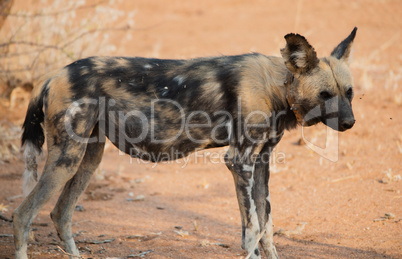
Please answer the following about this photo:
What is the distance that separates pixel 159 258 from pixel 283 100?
1512 mm

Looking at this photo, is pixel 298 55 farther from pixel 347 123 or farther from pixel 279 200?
pixel 279 200

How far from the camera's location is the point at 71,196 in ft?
12.6

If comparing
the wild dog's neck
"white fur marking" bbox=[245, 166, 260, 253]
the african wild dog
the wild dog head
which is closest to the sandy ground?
"white fur marking" bbox=[245, 166, 260, 253]

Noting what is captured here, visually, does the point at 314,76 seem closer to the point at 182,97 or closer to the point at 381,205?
the point at 182,97

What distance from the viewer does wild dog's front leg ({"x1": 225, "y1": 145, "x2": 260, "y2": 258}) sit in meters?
3.45

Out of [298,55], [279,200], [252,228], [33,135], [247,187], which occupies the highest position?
[298,55]

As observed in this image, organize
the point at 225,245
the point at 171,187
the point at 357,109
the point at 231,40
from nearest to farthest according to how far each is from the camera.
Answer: the point at 225,245 → the point at 171,187 → the point at 357,109 → the point at 231,40

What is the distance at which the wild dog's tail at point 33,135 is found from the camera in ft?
11.6

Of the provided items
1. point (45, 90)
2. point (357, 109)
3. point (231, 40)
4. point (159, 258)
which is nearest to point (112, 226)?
point (159, 258)

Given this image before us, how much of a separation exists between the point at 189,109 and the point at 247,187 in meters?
0.70

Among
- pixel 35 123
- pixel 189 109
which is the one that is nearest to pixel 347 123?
pixel 189 109

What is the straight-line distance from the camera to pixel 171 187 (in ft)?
18.0

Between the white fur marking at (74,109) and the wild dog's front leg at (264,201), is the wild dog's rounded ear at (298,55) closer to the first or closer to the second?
the wild dog's front leg at (264,201)

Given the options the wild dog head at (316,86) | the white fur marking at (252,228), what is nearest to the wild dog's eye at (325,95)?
the wild dog head at (316,86)
